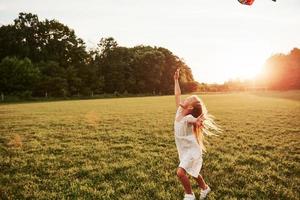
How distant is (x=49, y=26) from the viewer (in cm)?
7769

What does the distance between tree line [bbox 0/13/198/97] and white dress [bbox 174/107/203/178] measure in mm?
54973

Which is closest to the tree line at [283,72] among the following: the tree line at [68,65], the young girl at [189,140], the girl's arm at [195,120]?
the tree line at [68,65]

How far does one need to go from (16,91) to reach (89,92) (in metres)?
16.1

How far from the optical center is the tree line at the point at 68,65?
5994 cm

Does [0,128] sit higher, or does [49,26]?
[49,26]

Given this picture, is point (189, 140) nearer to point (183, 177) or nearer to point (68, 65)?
point (183, 177)

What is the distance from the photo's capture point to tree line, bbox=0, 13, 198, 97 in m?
→ 59.9

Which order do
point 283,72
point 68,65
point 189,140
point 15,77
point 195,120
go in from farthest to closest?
point 283,72 < point 68,65 < point 15,77 < point 189,140 < point 195,120

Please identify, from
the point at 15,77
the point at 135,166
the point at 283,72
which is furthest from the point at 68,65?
the point at 135,166

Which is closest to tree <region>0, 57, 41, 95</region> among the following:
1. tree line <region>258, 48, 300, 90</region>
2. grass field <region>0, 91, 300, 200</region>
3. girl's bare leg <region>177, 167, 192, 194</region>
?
grass field <region>0, 91, 300, 200</region>

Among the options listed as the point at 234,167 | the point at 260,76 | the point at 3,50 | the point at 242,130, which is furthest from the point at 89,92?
the point at 234,167

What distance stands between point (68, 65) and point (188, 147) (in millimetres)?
71911

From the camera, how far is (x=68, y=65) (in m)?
73.4

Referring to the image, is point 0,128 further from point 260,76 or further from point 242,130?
point 260,76
